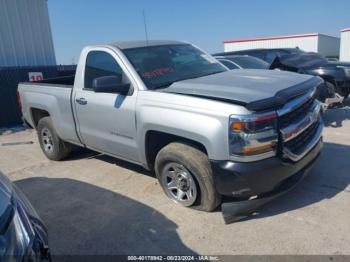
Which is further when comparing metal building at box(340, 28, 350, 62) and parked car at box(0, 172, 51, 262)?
metal building at box(340, 28, 350, 62)

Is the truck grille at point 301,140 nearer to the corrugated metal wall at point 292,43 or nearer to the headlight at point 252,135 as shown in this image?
the headlight at point 252,135

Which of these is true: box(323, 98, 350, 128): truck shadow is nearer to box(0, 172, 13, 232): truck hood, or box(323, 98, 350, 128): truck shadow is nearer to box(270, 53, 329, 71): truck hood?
box(270, 53, 329, 71): truck hood

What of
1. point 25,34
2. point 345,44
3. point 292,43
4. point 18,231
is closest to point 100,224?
point 18,231

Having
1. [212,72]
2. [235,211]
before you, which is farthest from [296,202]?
[212,72]

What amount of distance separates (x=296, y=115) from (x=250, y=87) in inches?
22.5

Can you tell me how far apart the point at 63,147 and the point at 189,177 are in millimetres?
→ 3050

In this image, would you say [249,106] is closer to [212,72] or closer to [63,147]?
[212,72]

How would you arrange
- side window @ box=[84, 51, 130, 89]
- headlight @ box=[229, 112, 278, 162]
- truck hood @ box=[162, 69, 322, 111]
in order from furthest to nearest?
side window @ box=[84, 51, 130, 89]
truck hood @ box=[162, 69, 322, 111]
headlight @ box=[229, 112, 278, 162]

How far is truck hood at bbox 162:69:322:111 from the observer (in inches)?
126

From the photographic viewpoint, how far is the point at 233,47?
1319 inches

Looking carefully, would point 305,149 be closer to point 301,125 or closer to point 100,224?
point 301,125

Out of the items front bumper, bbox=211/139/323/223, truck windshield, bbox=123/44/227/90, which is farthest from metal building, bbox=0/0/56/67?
Result: front bumper, bbox=211/139/323/223

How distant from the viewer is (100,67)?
470 cm

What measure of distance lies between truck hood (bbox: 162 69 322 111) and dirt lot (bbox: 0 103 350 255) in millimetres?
1200
